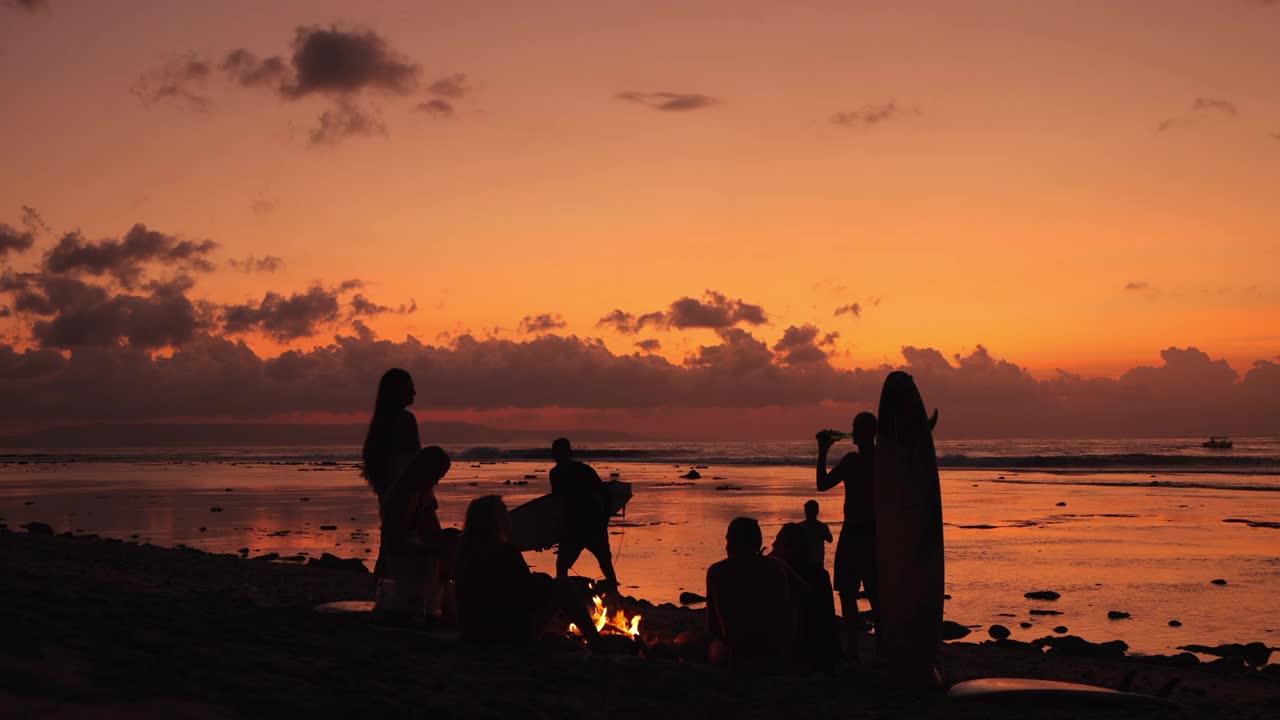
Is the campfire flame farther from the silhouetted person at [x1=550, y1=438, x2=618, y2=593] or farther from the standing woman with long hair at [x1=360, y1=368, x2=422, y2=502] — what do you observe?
the standing woman with long hair at [x1=360, y1=368, x2=422, y2=502]

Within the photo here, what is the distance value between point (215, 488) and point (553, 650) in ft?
116

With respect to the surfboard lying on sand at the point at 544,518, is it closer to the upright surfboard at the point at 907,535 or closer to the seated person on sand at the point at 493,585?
the seated person on sand at the point at 493,585

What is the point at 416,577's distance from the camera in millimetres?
8875

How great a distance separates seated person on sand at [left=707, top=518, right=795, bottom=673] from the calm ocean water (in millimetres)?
4843

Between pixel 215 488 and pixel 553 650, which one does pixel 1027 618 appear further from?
pixel 215 488

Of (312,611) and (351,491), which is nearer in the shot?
(312,611)

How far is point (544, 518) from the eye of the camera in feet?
36.7

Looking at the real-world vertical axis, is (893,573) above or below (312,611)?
above

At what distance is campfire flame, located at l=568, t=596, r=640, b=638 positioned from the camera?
9.27 m

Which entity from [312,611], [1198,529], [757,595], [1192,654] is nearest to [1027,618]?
[1192,654]

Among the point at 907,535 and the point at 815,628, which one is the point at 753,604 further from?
the point at 907,535

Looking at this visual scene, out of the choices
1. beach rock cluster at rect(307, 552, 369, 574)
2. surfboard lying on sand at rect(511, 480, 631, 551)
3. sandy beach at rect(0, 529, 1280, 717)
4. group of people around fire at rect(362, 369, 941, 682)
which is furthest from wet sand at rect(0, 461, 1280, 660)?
group of people around fire at rect(362, 369, 941, 682)

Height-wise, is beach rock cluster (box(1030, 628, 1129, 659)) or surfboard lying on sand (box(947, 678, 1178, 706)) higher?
surfboard lying on sand (box(947, 678, 1178, 706))

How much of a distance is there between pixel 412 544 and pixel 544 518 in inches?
103
